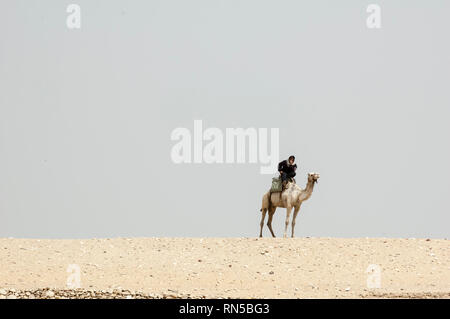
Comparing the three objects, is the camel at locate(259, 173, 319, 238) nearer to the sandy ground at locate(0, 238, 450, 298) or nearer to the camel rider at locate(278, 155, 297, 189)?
the camel rider at locate(278, 155, 297, 189)

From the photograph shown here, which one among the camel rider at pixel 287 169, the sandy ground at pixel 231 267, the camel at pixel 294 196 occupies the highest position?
the camel rider at pixel 287 169

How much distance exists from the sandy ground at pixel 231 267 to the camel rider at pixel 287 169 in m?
2.64

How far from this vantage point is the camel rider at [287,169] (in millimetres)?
29547

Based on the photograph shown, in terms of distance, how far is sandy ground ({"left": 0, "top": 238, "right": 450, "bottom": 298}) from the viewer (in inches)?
859

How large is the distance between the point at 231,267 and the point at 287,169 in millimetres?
5827

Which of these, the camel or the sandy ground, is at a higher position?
the camel

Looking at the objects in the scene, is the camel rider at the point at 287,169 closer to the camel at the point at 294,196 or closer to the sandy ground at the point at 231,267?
the camel at the point at 294,196

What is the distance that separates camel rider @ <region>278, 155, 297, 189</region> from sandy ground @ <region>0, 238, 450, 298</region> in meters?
2.64

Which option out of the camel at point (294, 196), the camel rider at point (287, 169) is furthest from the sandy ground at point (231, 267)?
the camel rider at point (287, 169)

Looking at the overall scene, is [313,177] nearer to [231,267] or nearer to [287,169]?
[287,169]

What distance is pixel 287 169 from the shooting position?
29703 mm

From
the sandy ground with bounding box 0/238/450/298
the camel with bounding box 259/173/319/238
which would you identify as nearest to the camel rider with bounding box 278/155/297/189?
the camel with bounding box 259/173/319/238

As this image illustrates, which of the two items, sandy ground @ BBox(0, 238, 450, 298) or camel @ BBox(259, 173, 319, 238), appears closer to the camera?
sandy ground @ BBox(0, 238, 450, 298)
